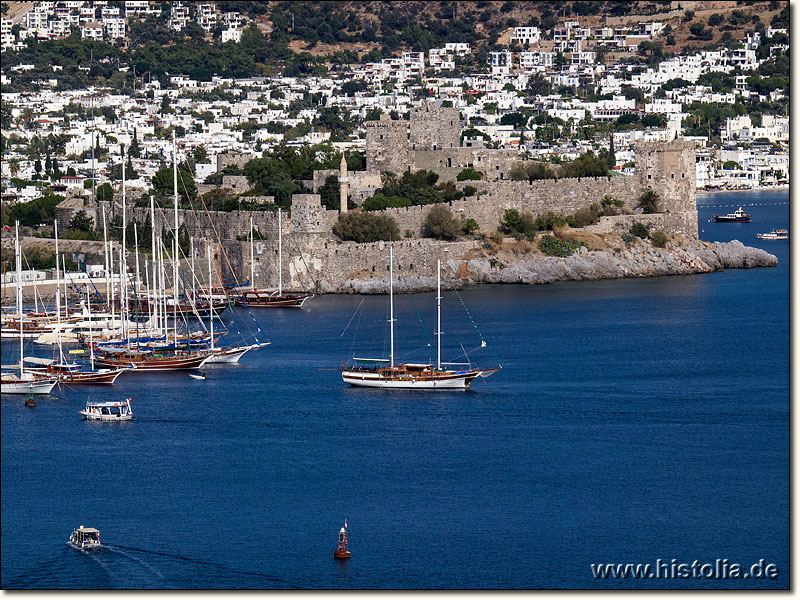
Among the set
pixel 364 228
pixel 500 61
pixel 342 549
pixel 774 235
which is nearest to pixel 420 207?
pixel 364 228

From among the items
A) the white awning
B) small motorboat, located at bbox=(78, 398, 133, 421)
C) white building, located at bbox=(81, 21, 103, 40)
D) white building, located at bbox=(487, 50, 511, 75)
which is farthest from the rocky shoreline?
white building, located at bbox=(487, 50, 511, 75)

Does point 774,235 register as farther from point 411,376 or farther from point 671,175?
point 411,376

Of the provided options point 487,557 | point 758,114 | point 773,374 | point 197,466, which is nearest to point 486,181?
point 773,374

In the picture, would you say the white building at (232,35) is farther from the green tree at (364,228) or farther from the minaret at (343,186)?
the green tree at (364,228)

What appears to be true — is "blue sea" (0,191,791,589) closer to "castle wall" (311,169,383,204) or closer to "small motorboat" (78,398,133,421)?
"small motorboat" (78,398,133,421)

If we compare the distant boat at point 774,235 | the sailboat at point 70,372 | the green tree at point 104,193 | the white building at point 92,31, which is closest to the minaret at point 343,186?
the green tree at point 104,193
